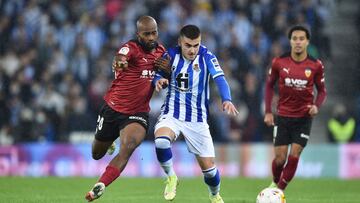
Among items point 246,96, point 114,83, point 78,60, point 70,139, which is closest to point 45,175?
point 70,139

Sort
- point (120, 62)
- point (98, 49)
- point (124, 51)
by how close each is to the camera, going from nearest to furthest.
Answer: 1. point (120, 62)
2. point (124, 51)
3. point (98, 49)

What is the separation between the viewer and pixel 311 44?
23.6 metres

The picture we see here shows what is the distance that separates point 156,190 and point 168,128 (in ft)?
14.4

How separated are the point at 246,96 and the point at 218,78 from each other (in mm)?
11019

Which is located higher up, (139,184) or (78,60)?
(78,60)

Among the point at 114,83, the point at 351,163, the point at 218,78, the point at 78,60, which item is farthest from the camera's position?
the point at 78,60

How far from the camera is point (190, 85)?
11.7m

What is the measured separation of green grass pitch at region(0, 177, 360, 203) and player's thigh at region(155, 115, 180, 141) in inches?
61.8

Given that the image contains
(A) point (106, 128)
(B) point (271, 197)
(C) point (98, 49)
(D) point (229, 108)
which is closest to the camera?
(D) point (229, 108)

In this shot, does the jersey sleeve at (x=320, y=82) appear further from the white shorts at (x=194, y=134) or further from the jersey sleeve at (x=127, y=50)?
the jersey sleeve at (x=127, y=50)

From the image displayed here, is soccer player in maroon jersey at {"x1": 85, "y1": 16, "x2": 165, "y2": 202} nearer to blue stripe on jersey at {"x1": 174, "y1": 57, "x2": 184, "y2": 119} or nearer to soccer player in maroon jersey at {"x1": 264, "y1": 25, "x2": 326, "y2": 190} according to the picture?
blue stripe on jersey at {"x1": 174, "y1": 57, "x2": 184, "y2": 119}

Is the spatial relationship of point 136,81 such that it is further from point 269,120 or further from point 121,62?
point 269,120

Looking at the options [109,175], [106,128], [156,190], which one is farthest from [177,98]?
[156,190]

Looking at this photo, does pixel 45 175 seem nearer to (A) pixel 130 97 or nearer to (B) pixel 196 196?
(B) pixel 196 196
